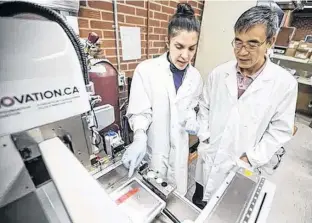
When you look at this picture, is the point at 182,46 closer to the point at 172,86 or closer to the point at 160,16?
the point at 172,86

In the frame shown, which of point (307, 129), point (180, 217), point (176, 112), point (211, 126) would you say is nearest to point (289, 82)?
point (211, 126)

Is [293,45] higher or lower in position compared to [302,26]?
lower

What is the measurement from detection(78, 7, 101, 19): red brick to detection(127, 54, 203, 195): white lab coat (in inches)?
21.6

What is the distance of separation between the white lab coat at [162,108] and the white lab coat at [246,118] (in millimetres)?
161

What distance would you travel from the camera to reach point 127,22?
1.53 m

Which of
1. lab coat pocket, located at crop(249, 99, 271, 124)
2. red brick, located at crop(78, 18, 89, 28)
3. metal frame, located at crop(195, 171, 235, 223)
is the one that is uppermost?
red brick, located at crop(78, 18, 89, 28)

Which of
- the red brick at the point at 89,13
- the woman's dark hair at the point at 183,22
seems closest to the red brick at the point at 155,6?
the red brick at the point at 89,13

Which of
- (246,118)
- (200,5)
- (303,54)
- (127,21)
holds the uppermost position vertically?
(200,5)

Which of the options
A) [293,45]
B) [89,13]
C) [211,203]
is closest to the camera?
[211,203]

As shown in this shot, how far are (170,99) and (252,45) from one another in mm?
559

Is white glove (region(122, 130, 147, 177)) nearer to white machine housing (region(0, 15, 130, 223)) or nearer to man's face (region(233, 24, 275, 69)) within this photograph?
white machine housing (region(0, 15, 130, 223))

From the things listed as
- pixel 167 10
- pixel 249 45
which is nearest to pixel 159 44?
pixel 167 10

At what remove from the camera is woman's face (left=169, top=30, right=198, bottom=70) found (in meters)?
1.04

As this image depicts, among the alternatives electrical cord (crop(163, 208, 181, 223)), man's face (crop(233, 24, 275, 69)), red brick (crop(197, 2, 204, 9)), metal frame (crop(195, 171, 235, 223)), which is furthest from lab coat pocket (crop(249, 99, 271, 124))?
red brick (crop(197, 2, 204, 9))
